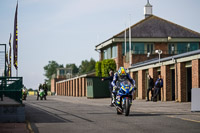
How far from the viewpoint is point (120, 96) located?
15156mm

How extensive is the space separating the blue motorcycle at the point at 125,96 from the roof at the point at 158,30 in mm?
44795

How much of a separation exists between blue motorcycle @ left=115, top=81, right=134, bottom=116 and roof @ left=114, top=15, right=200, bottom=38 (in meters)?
44.8

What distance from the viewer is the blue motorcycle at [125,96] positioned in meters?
14.8

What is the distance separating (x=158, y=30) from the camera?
202 feet

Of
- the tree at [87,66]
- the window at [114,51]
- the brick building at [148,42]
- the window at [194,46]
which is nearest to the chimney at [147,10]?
the brick building at [148,42]

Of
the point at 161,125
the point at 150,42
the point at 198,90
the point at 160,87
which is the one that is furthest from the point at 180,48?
the point at 161,125

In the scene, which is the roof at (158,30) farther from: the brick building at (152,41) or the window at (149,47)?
the window at (149,47)

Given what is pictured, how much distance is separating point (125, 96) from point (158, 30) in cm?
4761

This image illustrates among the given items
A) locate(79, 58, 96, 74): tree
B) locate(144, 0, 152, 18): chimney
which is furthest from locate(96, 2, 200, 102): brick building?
locate(79, 58, 96, 74): tree

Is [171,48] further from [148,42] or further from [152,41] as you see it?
[148,42]

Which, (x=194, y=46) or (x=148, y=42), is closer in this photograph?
(x=148, y=42)

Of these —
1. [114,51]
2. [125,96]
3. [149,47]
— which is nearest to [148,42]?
[149,47]

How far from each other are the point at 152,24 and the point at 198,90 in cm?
4609

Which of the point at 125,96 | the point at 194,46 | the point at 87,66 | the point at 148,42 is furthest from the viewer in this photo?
the point at 87,66
